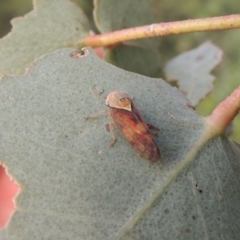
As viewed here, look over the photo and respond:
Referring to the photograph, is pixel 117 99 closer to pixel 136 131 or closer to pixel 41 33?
pixel 136 131

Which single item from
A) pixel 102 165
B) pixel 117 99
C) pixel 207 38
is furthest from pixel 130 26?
pixel 207 38

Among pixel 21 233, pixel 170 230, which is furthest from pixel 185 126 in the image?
pixel 21 233

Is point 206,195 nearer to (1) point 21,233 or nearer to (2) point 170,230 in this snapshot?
(2) point 170,230

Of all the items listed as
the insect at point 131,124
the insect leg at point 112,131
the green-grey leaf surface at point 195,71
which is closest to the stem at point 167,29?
the insect at point 131,124

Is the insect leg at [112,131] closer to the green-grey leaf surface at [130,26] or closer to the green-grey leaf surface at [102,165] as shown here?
the green-grey leaf surface at [102,165]

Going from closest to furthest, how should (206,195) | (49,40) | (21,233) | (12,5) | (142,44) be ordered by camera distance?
(21,233), (206,195), (49,40), (142,44), (12,5)

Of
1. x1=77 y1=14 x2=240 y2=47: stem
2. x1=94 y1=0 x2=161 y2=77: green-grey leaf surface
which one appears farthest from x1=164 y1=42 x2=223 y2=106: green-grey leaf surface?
x1=77 y1=14 x2=240 y2=47: stem
